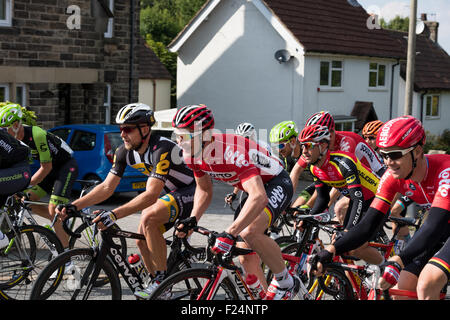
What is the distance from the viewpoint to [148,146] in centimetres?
615

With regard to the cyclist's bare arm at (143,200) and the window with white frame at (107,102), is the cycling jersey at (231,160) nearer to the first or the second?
the cyclist's bare arm at (143,200)

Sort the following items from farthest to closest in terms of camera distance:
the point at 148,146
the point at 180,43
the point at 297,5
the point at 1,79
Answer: the point at 180,43, the point at 297,5, the point at 1,79, the point at 148,146

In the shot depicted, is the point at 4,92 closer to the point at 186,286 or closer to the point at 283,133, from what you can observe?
the point at 283,133

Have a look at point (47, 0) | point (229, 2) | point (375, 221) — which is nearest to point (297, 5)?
point (229, 2)

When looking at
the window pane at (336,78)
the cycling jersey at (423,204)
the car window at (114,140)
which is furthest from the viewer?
the window pane at (336,78)

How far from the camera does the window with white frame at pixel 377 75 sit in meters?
31.4

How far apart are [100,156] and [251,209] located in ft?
30.3

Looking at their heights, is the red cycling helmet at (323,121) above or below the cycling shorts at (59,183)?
above

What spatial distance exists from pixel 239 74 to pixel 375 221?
80.5 ft

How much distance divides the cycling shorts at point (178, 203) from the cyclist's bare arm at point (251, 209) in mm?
1120

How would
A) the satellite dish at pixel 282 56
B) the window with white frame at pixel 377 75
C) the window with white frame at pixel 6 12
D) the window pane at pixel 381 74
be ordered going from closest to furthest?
the window with white frame at pixel 6 12
the satellite dish at pixel 282 56
the window with white frame at pixel 377 75
the window pane at pixel 381 74

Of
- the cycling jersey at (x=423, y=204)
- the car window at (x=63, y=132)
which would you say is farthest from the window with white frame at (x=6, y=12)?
the cycling jersey at (x=423, y=204)

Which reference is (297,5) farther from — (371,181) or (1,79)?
(371,181)

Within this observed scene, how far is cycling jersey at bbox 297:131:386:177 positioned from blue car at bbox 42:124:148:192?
6.32 m
